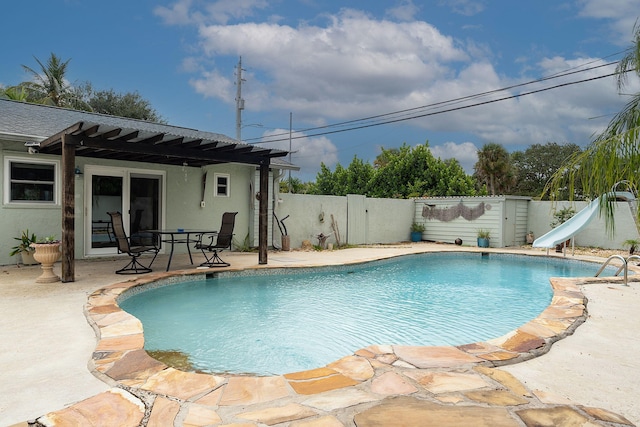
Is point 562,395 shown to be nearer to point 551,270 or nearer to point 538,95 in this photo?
point 551,270

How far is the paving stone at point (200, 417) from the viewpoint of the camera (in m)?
2.06

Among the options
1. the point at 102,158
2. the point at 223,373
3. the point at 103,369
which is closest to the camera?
the point at 103,369

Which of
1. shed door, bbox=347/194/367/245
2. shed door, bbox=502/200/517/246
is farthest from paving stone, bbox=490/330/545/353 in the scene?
shed door, bbox=502/200/517/246

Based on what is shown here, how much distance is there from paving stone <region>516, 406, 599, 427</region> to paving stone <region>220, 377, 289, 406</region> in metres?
1.33

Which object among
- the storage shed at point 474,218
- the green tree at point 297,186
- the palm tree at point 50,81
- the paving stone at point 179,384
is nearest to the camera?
the paving stone at point 179,384

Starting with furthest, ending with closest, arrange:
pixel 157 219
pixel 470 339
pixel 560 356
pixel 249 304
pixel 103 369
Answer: pixel 157 219
pixel 249 304
pixel 470 339
pixel 560 356
pixel 103 369

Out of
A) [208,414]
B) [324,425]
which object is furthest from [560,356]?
[208,414]

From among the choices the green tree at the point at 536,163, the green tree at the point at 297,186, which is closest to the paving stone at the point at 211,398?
the green tree at the point at 297,186

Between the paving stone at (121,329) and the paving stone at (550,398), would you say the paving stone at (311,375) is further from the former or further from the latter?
the paving stone at (121,329)

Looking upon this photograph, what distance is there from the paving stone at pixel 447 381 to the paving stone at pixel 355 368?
0.90ft

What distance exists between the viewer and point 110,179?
8875 millimetres

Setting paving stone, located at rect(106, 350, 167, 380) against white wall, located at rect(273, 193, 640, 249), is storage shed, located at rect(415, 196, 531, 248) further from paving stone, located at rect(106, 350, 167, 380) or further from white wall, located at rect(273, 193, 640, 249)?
paving stone, located at rect(106, 350, 167, 380)

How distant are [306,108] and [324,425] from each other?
25.3 meters

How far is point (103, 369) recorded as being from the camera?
9.07ft
